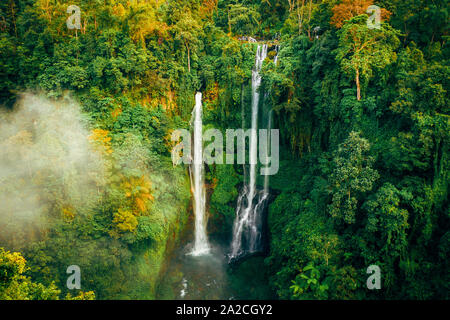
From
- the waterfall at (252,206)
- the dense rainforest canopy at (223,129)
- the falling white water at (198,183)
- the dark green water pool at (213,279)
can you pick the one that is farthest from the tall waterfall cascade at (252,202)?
the falling white water at (198,183)

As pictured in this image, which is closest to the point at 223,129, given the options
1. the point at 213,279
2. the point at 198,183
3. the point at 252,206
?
the point at 198,183

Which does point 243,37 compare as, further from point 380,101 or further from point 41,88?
point 41,88

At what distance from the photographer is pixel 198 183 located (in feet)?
55.3

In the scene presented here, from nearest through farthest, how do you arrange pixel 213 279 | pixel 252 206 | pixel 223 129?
pixel 213 279, pixel 252 206, pixel 223 129

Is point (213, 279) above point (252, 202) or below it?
below

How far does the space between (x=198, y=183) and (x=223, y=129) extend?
3.68 m

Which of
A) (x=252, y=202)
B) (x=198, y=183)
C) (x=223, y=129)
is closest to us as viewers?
(x=252, y=202)

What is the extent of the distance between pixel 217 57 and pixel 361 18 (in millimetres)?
8579

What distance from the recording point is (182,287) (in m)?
13.2

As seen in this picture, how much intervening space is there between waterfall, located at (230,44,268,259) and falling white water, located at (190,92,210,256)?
1818 millimetres

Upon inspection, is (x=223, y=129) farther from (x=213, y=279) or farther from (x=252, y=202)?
(x=213, y=279)

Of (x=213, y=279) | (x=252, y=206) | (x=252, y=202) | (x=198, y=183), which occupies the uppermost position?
(x=198, y=183)

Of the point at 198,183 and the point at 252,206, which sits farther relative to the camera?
the point at 198,183
